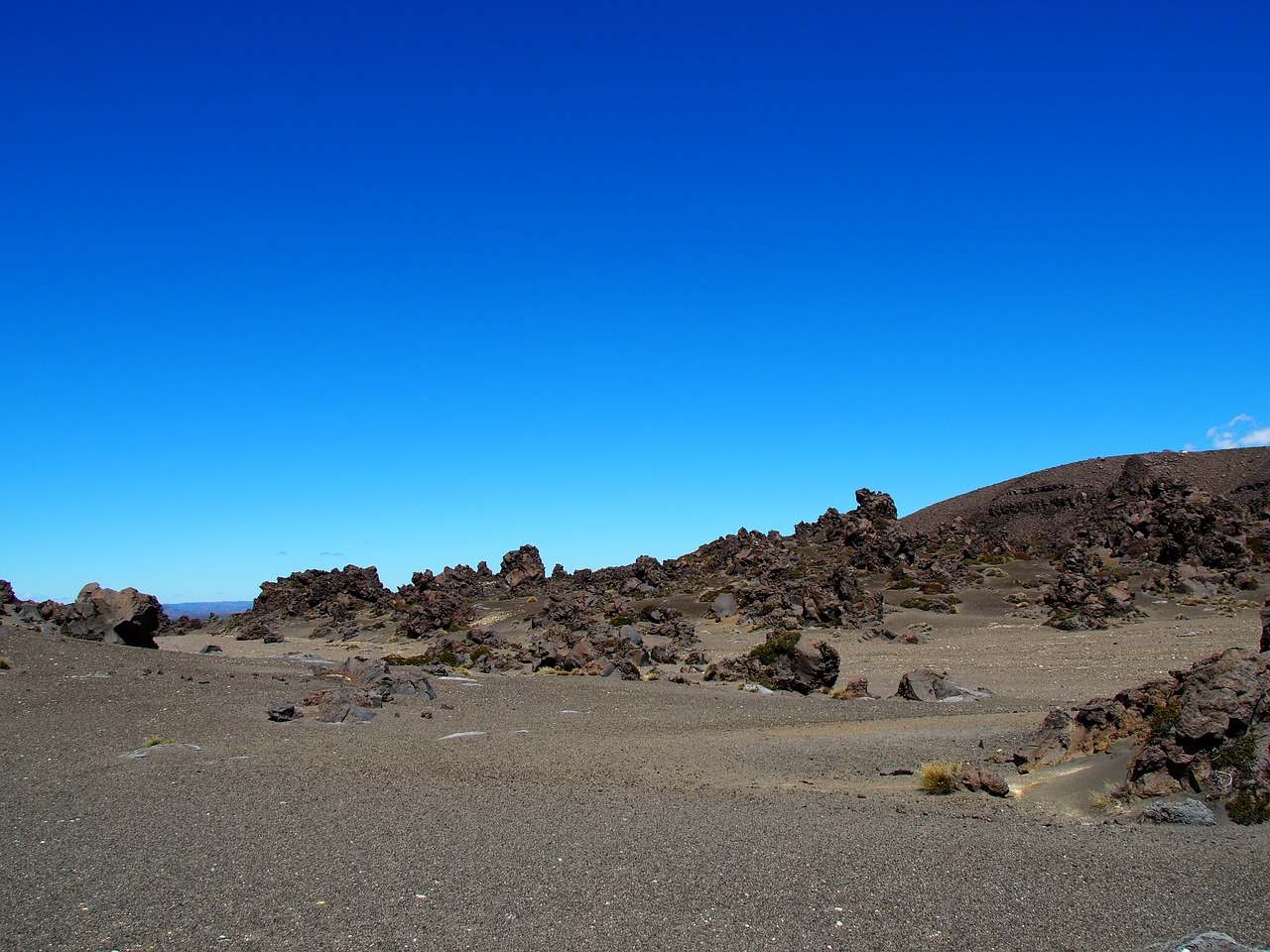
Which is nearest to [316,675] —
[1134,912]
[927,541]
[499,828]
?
[499,828]

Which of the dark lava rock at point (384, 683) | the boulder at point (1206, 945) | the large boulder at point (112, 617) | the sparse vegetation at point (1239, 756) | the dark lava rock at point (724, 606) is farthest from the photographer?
the dark lava rock at point (724, 606)

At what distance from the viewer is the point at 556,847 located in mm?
8016

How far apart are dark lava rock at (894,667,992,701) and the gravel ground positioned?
4.36 meters

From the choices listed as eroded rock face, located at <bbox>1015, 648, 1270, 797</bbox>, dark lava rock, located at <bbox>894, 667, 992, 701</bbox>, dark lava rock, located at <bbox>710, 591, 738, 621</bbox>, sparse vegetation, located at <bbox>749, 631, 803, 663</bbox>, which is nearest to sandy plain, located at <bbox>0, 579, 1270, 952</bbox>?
eroded rock face, located at <bbox>1015, 648, 1270, 797</bbox>

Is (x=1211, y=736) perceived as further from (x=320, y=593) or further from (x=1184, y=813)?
(x=320, y=593)

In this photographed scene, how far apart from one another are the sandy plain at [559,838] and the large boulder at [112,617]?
7.96 meters

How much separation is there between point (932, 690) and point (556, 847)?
14070mm

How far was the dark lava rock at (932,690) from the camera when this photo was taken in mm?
19406

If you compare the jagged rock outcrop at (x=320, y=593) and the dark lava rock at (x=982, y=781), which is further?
the jagged rock outcrop at (x=320, y=593)

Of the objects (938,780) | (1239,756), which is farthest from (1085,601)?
(1239,756)

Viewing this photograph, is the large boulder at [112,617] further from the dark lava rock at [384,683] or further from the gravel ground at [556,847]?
the gravel ground at [556,847]

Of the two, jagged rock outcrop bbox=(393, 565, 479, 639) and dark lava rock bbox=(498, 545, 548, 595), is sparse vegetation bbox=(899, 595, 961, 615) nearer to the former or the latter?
jagged rock outcrop bbox=(393, 565, 479, 639)

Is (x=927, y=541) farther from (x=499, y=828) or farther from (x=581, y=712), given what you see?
(x=499, y=828)

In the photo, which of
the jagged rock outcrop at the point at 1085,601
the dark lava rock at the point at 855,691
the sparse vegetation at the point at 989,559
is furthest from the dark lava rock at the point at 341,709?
the sparse vegetation at the point at 989,559
